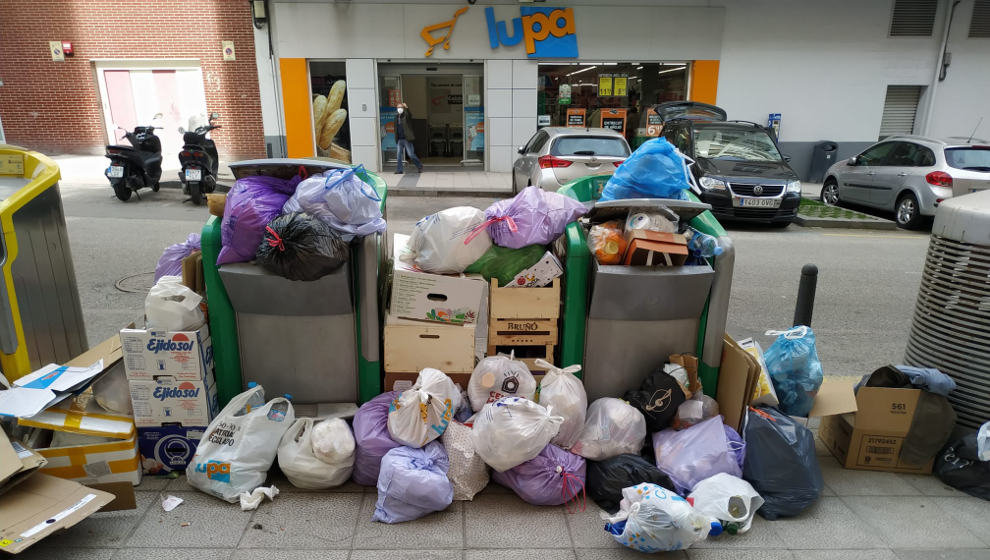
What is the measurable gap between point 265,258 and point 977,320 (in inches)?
146

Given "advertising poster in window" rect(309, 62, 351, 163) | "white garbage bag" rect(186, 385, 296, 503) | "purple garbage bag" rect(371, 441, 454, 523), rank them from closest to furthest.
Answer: "purple garbage bag" rect(371, 441, 454, 523) < "white garbage bag" rect(186, 385, 296, 503) < "advertising poster in window" rect(309, 62, 351, 163)

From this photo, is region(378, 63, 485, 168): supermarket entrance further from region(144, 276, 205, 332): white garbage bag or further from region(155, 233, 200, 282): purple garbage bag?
region(144, 276, 205, 332): white garbage bag

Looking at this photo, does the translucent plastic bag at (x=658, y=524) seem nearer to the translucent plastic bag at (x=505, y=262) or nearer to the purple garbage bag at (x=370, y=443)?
the purple garbage bag at (x=370, y=443)

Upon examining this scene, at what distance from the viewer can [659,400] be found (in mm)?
3336

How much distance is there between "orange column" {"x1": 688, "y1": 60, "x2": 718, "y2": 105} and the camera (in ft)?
53.5

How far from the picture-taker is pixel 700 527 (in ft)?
8.82

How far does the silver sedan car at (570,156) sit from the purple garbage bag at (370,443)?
7159 mm

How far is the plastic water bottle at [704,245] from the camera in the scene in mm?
3381

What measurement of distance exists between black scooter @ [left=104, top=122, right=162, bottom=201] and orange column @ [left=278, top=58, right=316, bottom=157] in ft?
14.2

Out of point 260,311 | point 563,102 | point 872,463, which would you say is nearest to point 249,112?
point 563,102

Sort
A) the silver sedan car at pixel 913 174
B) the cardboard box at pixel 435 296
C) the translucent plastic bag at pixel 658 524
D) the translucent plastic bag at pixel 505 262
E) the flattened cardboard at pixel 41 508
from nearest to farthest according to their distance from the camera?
the flattened cardboard at pixel 41 508, the translucent plastic bag at pixel 658 524, the cardboard box at pixel 435 296, the translucent plastic bag at pixel 505 262, the silver sedan car at pixel 913 174

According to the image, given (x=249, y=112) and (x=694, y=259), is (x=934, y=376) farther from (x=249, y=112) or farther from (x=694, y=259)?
(x=249, y=112)

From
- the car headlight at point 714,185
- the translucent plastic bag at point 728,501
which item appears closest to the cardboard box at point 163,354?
the translucent plastic bag at point 728,501

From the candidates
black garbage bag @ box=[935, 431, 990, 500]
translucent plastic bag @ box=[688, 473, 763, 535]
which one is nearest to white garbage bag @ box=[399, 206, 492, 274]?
translucent plastic bag @ box=[688, 473, 763, 535]
